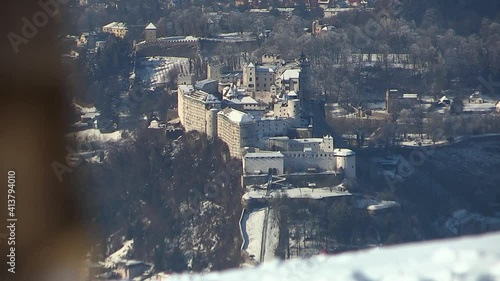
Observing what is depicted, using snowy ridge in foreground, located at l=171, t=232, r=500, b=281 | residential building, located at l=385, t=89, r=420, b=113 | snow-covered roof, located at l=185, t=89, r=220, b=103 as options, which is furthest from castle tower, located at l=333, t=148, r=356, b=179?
snowy ridge in foreground, located at l=171, t=232, r=500, b=281

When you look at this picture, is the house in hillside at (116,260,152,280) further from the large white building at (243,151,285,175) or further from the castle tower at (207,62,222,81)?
the castle tower at (207,62,222,81)

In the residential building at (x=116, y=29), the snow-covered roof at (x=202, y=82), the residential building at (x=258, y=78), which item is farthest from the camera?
the residential building at (x=116, y=29)

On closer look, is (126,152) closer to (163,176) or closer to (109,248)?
(163,176)

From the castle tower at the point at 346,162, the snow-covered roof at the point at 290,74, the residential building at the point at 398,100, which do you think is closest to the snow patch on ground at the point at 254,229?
the castle tower at the point at 346,162

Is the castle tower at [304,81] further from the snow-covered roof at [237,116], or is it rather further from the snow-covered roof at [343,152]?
the snow-covered roof at [343,152]

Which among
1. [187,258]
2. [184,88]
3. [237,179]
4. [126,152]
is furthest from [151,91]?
[187,258]

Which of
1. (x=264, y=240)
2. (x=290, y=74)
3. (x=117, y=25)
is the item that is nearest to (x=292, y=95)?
(x=290, y=74)
